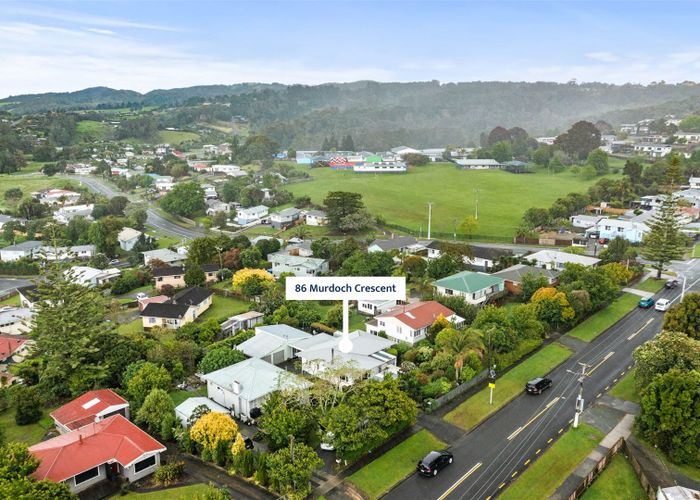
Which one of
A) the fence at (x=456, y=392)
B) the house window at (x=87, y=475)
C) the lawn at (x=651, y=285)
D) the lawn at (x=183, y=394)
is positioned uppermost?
the house window at (x=87, y=475)

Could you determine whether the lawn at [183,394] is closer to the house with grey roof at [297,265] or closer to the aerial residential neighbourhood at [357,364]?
the aerial residential neighbourhood at [357,364]

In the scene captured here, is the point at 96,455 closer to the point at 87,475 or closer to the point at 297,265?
the point at 87,475

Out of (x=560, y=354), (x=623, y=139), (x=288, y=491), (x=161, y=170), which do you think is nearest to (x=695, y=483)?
(x=560, y=354)

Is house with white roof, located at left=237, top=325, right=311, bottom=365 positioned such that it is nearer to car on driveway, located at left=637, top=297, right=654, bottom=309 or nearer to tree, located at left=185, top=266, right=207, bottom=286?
tree, located at left=185, top=266, right=207, bottom=286

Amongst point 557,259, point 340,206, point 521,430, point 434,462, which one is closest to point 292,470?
point 434,462

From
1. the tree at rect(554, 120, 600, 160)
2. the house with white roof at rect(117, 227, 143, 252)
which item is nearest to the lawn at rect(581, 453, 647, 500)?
the house with white roof at rect(117, 227, 143, 252)

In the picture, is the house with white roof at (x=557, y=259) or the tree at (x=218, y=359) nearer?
the tree at (x=218, y=359)

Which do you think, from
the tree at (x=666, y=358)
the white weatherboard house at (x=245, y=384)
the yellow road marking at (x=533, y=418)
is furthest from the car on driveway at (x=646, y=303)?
the white weatherboard house at (x=245, y=384)

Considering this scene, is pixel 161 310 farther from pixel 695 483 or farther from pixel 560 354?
pixel 695 483
